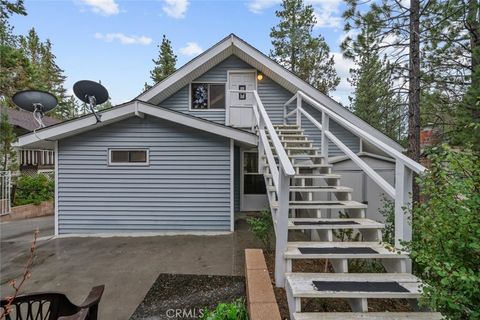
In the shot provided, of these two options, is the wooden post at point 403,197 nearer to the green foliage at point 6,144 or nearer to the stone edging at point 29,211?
the stone edging at point 29,211

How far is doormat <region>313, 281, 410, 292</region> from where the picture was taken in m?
2.14

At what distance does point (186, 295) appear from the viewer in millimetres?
3246

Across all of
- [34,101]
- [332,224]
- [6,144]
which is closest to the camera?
[332,224]

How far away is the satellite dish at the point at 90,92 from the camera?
526 centimetres

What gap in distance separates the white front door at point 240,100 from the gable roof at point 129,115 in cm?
211

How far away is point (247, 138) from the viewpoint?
19.1ft

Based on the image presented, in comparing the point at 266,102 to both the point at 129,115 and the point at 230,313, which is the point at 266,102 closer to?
the point at 129,115

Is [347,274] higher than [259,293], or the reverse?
[347,274]

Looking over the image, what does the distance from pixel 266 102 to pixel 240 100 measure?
83 cm

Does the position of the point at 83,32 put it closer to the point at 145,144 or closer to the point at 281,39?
the point at 145,144

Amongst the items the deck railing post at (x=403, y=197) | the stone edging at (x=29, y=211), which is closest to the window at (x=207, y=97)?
the deck railing post at (x=403, y=197)

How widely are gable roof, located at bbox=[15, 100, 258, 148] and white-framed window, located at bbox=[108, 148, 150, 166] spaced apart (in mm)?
774

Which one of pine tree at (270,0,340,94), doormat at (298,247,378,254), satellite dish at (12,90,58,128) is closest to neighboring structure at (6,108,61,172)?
satellite dish at (12,90,58,128)

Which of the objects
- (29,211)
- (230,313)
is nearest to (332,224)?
(230,313)
